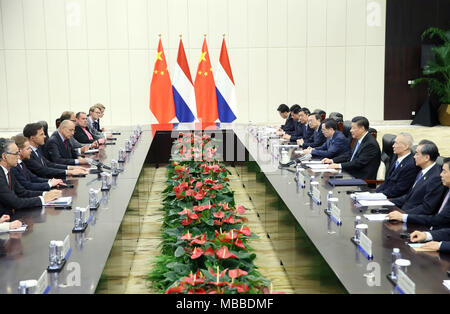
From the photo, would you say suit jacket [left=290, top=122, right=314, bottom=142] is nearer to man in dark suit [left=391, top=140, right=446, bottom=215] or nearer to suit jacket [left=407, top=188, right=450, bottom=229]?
man in dark suit [left=391, top=140, right=446, bottom=215]

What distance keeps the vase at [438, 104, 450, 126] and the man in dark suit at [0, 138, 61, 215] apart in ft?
38.3

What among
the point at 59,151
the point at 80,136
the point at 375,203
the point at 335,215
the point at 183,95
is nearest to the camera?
the point at 335,215

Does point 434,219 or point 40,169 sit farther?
point 40,169

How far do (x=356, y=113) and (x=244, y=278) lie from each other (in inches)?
453

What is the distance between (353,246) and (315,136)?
4.31 meters

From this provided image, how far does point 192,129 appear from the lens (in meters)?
9.26

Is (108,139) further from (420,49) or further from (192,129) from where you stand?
(420,49)

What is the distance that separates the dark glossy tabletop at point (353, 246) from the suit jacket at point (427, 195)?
41 centimetres

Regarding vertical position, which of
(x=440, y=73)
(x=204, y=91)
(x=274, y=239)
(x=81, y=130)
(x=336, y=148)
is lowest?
(x=274, y=239)

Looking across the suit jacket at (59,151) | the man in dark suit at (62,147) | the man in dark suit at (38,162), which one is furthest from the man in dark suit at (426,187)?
the suit jacket at (59,151)

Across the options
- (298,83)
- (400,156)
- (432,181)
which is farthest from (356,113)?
(432,181)

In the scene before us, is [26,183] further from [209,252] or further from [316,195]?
[316,195]

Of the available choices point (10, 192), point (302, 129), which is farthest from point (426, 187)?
point (302, 129)

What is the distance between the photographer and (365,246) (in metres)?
2.87
